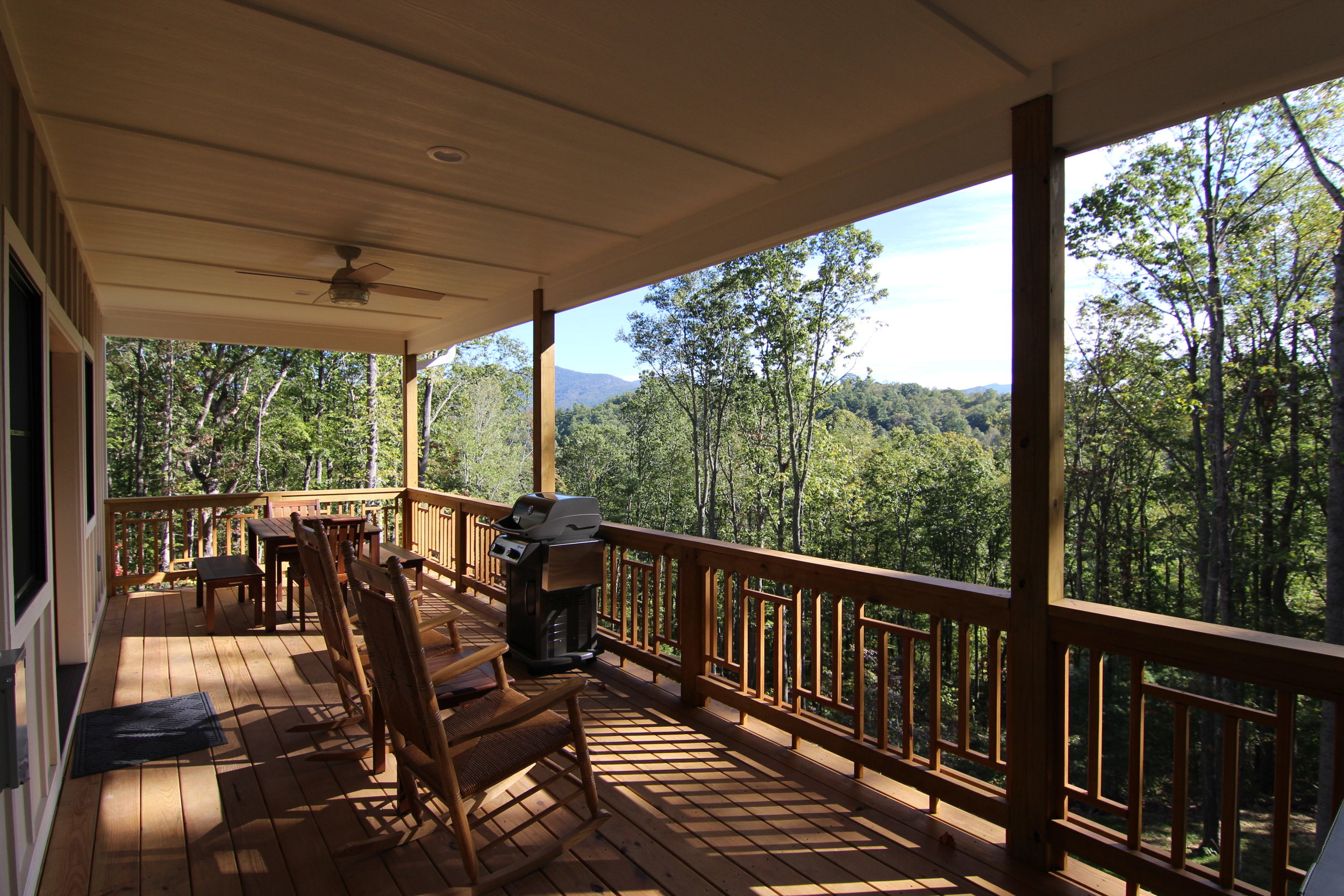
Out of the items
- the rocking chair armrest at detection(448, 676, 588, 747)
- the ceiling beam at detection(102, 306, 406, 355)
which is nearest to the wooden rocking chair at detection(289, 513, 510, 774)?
the rocking chair armrest at detection(448, 676, 588, 747)

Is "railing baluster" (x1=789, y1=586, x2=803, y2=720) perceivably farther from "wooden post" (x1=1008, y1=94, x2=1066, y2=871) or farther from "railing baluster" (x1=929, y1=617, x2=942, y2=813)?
"wooden post" (x1=1008, y1=94, x2=1066, y2=871)

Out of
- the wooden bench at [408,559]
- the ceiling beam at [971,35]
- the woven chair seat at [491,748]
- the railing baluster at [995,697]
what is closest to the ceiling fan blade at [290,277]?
the wooden bench at [408,559]

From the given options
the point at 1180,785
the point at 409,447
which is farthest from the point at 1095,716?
the point at 409,447

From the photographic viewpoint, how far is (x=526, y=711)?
7.42ft

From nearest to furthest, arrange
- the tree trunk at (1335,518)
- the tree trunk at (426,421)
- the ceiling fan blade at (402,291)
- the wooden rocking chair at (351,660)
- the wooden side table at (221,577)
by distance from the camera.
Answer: the wooden rocking chair at (351,660) → the ceiling fan blade at (402,291) → the wooden side table at (221,577) → the tree trunk at (1335,518) → the tree trunk at (426,421)

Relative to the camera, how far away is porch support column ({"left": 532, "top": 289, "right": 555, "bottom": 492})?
5469 millimetres

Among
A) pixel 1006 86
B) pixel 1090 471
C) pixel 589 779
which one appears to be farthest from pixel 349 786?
pixel 1090 471

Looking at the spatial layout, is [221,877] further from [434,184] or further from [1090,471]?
[1090,471]

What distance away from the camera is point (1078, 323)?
57.8 ft

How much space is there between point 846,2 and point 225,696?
459 centimetres

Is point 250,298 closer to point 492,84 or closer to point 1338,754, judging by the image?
point 492,84

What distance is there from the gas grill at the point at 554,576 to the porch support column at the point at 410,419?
13.9ft

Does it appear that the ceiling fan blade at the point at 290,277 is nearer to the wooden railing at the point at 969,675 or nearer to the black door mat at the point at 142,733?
the black door mat at the point at 142,733

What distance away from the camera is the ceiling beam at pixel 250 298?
602 cm
